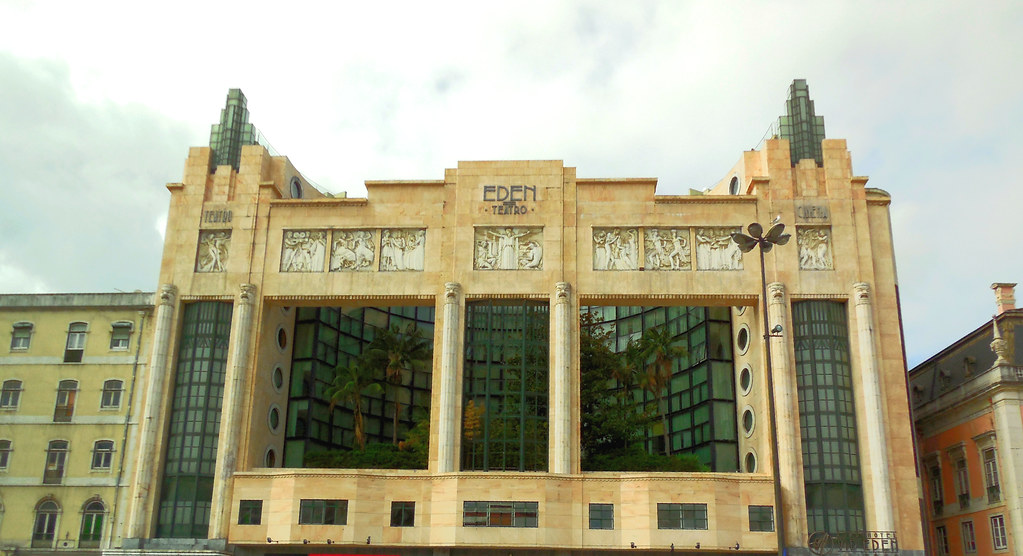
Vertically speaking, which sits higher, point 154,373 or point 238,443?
point 154,373

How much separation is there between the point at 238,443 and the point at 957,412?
124 feet

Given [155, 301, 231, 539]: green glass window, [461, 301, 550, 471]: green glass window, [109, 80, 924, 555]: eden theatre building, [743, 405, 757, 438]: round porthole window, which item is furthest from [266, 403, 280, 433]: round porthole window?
[743, 405, 757, 438]: round porthole window

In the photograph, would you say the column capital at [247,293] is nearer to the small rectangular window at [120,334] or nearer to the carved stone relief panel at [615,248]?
the small rectangular window at [120,334]

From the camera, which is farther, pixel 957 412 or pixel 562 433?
pixel 957 412

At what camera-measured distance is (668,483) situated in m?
42.0

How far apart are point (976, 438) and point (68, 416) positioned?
154 ft

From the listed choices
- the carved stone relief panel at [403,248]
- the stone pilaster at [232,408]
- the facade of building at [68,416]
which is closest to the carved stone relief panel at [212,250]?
the stone pilaster at [232,408]

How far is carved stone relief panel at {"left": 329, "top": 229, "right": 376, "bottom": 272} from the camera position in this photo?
47.5 metres

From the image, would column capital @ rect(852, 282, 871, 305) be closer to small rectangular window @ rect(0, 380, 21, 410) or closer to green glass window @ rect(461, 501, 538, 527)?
green glass window @ rect(461, 501, 538, 527)

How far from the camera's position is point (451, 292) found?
4578 cm

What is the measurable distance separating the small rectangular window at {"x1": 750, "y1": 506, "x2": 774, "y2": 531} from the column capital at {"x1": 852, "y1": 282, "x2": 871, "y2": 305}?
11.2 meters

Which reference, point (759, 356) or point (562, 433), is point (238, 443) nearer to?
point (562, 433)

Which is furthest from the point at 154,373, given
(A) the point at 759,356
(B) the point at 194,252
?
(A) the point at 759,356

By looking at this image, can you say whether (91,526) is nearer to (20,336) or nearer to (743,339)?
(20,336)
